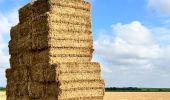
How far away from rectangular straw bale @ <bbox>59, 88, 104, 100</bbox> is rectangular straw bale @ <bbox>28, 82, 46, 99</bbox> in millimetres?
1084

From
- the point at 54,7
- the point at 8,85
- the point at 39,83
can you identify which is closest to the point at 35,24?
the point at 54,7

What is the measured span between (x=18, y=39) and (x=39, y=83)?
285 centimetres

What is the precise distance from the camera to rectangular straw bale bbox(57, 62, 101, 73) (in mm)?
14734

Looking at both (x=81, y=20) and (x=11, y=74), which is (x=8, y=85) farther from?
(x=81, y=20)

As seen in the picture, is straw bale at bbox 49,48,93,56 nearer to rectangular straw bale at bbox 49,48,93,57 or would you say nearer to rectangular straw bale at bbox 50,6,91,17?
rectangular straw bale at bbox 49,48,93,57

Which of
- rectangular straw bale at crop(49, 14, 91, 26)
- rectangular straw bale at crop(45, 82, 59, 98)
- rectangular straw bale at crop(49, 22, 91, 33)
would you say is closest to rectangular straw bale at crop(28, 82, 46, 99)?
rectangular straw bale at crop(45, 82, 59, 98)

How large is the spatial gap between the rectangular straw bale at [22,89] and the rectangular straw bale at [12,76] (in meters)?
0.39

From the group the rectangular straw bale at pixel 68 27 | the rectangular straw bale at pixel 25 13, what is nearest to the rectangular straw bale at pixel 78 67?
the rectangular straw bale at pixel 68 27

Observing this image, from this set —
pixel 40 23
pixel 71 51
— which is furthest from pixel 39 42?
pixel 71 51

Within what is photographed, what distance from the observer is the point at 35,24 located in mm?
15906

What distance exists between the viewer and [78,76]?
15.2 metres

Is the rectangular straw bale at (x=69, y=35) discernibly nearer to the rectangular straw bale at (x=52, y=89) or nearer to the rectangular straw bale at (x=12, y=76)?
the rectangular straw bale at (x=52, y=89)

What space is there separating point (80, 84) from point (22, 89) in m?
3.03

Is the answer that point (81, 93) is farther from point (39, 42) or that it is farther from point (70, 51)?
point (39, 42)
